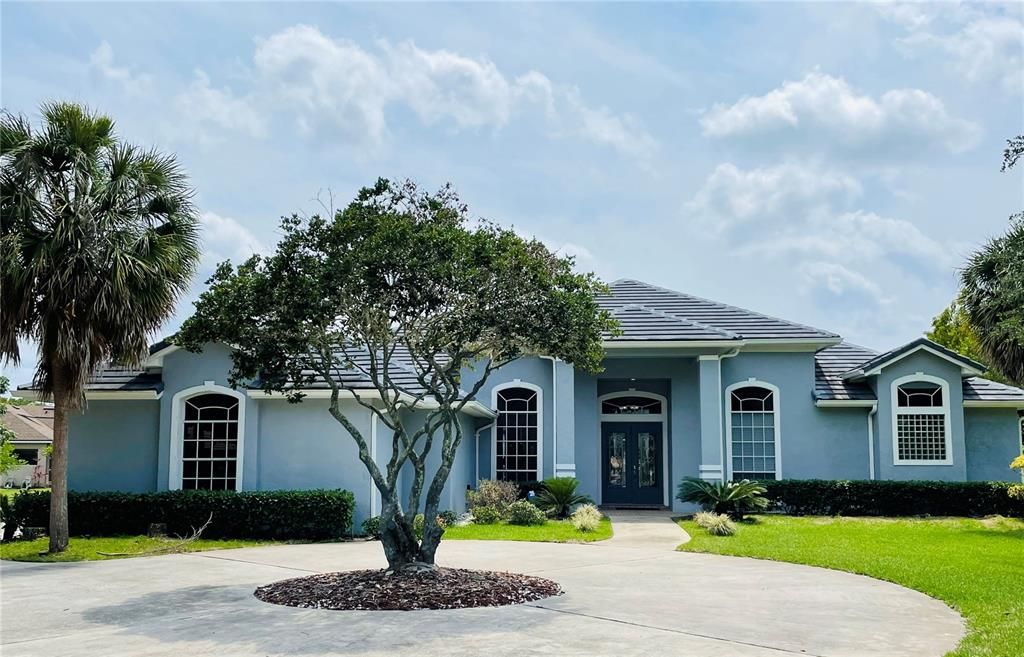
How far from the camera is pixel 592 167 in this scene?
1647 cm

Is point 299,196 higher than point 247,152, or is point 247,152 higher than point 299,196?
point 247,152

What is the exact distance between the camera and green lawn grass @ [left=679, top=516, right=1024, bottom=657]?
9.58m

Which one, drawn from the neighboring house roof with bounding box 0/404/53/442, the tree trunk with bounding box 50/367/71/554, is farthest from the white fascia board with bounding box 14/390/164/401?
the neighboring house roof with bounding box 0/404/53/442

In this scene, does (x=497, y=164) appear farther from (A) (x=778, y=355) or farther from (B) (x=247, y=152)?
(A) (x=778, y=355)

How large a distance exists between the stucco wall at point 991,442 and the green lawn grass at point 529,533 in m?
11.1

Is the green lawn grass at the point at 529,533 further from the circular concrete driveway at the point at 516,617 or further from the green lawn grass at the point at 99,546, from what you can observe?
the circular concrete driveway at the point at 516,617

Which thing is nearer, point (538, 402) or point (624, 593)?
point (624, 593)

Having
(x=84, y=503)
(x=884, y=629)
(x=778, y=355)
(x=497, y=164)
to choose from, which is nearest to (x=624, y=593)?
(x=884, y=629)

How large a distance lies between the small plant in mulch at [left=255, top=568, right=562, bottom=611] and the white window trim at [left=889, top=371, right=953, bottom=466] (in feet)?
49.7

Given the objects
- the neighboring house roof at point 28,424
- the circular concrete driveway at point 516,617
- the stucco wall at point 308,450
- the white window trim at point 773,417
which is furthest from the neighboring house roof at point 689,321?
the neighboring house roof at point 28,424

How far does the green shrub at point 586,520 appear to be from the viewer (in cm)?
1912

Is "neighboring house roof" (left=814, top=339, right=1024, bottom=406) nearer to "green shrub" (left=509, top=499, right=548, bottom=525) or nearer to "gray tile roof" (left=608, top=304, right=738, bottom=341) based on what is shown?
"gray tile roof" (left=608, top=304, right=738, bottom=341)

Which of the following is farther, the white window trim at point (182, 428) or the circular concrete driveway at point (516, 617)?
the white window trim at point (182, 428)

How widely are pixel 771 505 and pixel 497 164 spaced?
12515mm
